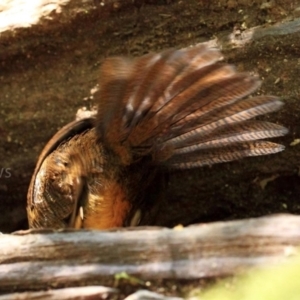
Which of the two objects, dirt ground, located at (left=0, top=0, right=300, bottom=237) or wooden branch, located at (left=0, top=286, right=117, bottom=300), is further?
dirt ground, located at (left=0, top=0, right=300, bottom=237)

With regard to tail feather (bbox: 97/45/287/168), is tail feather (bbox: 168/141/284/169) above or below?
below

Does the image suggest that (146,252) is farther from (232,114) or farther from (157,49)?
(157,49)

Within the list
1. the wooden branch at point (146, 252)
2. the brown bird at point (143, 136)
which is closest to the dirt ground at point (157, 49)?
the brown bird at point (143, 136)

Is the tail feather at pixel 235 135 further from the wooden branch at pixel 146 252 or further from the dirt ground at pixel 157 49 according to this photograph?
the wooden branch at pixel 146 252

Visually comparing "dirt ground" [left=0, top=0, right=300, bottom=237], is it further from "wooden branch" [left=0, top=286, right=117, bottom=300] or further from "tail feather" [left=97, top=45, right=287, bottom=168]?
"wooden branch" [left=0, top=286, right=117, bottom=300]

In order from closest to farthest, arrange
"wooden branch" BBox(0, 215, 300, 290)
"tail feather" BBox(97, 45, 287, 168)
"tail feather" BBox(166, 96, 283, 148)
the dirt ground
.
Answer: "wooden branch" BBox(0, 215, 300, 290)
"tail feather" BBox(97, 45, 287, 168)
"tail feather" BBox(166, 96, 283, 148)
the dirt ground

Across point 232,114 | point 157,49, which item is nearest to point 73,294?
point 232,114

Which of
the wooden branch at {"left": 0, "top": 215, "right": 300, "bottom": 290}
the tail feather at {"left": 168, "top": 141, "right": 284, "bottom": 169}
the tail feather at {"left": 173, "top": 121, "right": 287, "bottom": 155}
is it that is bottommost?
the tail feather at {"left": 168, "top": 141, "right": 284, "bottom": 169}

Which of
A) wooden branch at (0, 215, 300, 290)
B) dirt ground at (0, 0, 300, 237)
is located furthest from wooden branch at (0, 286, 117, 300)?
dirt ground at (0, 0, 300, 237)
